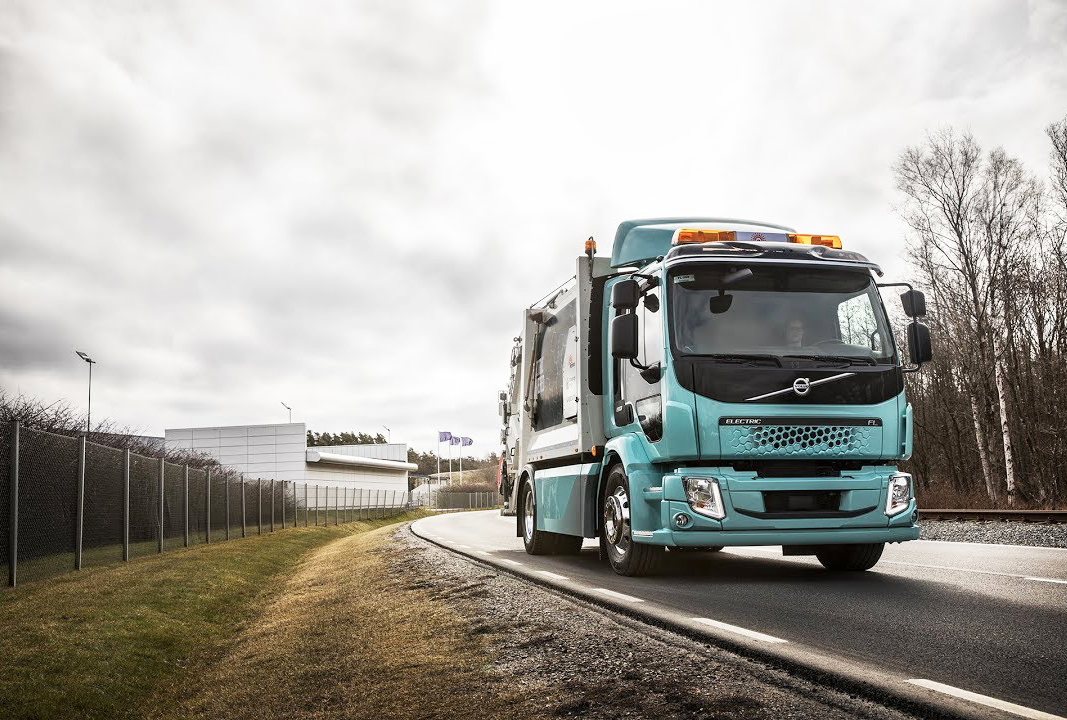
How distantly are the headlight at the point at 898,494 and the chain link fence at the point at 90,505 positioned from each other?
898 centimetres

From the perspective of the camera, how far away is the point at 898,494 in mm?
8125

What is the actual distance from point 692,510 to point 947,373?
103 feet

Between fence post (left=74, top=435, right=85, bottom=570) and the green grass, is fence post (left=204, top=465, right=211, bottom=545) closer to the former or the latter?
the green grass

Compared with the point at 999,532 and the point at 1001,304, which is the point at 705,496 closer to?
the point at 999,532

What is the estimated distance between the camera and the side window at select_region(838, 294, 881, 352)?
838 centimetres

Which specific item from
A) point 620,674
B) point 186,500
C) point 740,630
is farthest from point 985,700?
point 186,500

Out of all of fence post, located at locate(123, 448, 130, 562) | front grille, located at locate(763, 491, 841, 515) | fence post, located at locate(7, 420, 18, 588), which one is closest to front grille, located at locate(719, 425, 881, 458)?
front grille, located at locate(763, 491, 841, 515)

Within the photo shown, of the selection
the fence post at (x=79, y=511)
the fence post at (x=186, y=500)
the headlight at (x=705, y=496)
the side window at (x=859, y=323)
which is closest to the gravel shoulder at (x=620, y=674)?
the headlight at (x=705, y=496)

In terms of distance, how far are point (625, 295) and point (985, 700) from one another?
17.5ft

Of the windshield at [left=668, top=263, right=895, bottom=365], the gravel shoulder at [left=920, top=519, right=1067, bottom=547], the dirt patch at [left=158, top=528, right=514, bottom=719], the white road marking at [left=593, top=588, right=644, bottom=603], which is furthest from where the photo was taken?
the gravel shoulder at [left=920, top=519, right=1067, bottom=547]

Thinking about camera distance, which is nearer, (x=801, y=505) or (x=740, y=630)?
(x=740, y=630)

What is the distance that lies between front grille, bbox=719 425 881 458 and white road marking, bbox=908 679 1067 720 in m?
3.80

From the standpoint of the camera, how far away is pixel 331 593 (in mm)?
10328

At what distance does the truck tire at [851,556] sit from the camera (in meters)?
8.95
